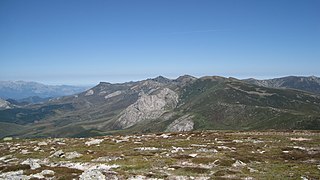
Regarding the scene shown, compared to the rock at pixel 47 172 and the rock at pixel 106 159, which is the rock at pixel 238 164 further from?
the rock at pixel 47 172

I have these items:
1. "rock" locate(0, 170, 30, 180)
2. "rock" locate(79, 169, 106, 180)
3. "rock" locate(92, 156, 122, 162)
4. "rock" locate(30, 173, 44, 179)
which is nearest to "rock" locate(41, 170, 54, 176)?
"rock" locate(30, 173, 44, 179)

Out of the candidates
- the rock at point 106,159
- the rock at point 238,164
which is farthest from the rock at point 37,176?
the rock at point 238,164

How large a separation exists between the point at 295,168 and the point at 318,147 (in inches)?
881

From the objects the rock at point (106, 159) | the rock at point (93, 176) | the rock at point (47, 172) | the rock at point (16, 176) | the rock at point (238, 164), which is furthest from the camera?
the rock at point (106, 159)

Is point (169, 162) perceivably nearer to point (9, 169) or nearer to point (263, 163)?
point (263, 163)

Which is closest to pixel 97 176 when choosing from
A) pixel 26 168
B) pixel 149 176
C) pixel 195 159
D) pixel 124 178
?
pixel 124 178

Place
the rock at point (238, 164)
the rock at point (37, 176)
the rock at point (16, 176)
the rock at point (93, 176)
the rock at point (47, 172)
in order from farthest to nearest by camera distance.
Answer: the rock at point (238, 164) < the rock at point (47, 172) < the rock at point (37, 176) < the rock at point (16, 176) < the rock at point (93, 176)

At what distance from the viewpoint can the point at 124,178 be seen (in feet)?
98.9

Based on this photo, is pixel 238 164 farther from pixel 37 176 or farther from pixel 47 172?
pixel 37 176

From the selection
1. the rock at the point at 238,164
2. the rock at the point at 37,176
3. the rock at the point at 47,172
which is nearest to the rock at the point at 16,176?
the rock at the point at 37,176

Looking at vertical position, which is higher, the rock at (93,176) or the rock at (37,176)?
the rock at (93,176)

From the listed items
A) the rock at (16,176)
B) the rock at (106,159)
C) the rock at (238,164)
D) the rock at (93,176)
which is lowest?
the rock at (106,159)

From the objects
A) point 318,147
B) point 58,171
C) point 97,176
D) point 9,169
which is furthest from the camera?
point 318,147

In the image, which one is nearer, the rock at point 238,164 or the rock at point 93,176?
the rock at point 93,176
